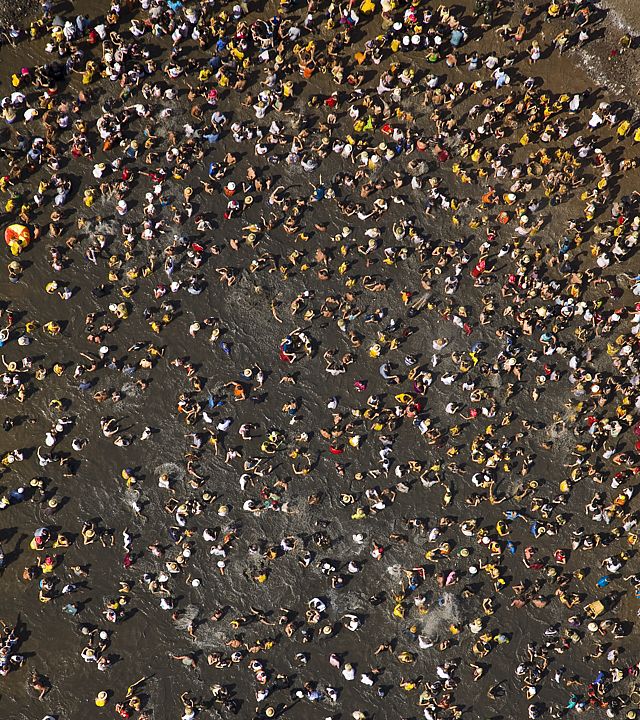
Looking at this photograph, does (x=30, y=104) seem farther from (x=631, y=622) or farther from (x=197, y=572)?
(x=631, y=622)

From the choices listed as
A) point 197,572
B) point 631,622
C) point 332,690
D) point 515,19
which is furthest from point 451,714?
point 515,19

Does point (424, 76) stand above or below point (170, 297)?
above

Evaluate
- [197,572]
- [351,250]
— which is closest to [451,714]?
[197,572]

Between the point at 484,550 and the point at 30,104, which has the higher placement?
the point at 30,104

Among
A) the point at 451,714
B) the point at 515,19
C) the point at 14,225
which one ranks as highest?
the point at 515,19

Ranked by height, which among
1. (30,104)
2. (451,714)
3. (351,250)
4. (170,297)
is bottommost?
(451,714)

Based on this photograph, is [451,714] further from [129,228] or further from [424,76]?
[424,76]
